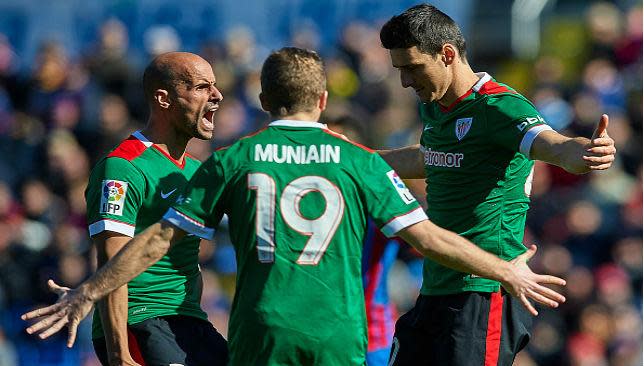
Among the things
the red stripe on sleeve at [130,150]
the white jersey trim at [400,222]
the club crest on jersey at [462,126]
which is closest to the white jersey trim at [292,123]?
the white jersey trim at [400,222]

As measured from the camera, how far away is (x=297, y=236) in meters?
5.60

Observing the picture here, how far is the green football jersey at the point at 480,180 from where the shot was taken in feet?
21.0

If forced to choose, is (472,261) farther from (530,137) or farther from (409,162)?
(409,162)

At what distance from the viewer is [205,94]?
6.94m

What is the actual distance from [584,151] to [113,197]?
2530 mm

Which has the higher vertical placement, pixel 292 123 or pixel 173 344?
pixel 292 123

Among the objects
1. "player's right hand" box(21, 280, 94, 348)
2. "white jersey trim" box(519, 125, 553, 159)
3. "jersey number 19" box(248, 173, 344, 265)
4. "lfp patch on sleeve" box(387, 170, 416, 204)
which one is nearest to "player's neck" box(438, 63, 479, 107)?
"white jersey trim" box(519, 125, 553, 159)

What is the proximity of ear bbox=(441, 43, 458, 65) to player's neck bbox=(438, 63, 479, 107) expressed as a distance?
7 cm

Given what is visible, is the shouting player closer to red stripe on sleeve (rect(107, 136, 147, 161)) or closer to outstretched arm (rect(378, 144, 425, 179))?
red stripe on sleeve (rect(107, 136, 147, 161))

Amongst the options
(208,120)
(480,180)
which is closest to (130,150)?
(208,120)

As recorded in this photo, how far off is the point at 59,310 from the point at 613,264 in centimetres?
872

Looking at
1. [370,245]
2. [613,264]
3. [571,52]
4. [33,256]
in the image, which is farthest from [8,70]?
[370,245]

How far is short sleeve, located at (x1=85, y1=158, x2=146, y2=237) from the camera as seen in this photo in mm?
6367

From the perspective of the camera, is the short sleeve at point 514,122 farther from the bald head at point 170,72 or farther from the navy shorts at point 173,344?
the navy shorts at point 173,344
